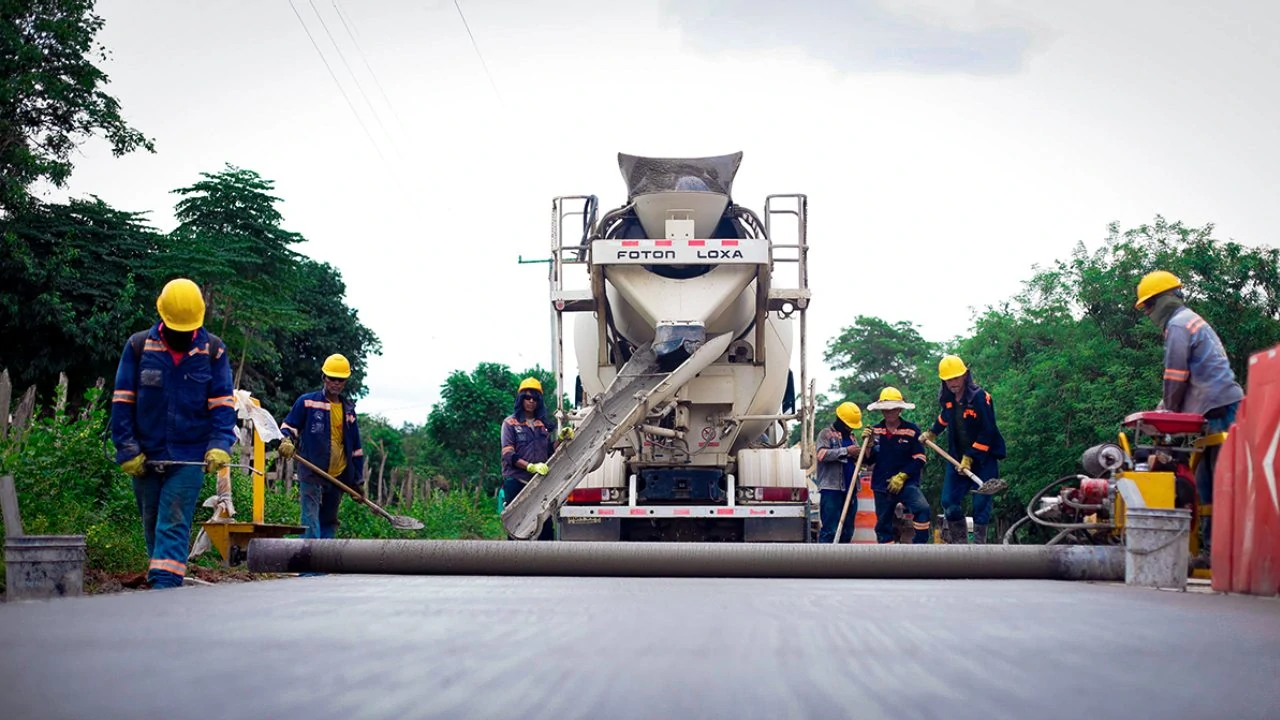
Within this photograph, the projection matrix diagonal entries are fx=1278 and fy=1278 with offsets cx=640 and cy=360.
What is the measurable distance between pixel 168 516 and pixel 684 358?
5140 millimetres

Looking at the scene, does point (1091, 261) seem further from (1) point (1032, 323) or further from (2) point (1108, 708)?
(2) point (1108, 708)

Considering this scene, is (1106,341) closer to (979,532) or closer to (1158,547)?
(979,532)

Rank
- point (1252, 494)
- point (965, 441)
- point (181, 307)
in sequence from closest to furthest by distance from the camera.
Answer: point (1252, 494), point (181, 307), point (965, 441)

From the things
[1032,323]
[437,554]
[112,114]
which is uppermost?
[112,114]

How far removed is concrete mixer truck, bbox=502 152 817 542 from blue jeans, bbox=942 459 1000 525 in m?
1.21

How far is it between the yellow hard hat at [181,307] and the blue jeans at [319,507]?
287 centimetres

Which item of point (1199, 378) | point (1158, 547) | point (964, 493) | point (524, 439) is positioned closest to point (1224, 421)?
point (1199, 378)

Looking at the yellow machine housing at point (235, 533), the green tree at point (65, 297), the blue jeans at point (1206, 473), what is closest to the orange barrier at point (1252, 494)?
the blue jeans at point (1206, 473)

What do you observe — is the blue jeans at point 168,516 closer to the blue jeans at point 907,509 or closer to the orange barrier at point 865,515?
the blue jeans at point 907,509

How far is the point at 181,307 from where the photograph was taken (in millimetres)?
6680

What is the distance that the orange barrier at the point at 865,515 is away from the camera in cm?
1263

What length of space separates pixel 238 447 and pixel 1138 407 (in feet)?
85.7

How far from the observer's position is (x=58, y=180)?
2789cm

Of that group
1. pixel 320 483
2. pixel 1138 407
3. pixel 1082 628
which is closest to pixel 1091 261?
pixel 1138 407
